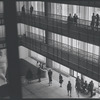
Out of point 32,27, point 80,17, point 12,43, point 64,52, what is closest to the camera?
point 12,43

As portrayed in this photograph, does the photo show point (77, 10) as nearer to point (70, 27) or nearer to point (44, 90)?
point (70, 27)

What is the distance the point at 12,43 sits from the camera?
1716 mm

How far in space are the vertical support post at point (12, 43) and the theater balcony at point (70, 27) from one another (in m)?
15.3

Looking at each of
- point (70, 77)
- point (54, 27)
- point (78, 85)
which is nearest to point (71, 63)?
point (78, 85)

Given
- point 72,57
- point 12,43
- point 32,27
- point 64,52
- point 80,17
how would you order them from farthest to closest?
point 32,27
point 80,17
point 64,52
point 72,57
point 12,43

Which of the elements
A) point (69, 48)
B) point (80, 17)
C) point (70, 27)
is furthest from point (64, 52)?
point (80, 17)

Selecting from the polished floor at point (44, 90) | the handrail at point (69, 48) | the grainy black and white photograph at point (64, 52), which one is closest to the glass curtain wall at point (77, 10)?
the grainy black and white photograph at point (64, 52)

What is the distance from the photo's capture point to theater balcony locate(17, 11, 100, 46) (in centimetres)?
1732

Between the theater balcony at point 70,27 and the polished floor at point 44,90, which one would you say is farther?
the polished floor at point 44,90

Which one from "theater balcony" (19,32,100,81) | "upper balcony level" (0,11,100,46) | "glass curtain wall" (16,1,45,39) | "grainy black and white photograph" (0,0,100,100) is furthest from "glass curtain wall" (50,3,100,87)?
"glass curtain wall" (16,1,45,39)

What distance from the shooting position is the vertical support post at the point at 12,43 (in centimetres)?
168

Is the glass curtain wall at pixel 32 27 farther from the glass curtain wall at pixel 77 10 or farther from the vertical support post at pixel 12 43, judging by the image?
the vertical support post at pixel 12 43

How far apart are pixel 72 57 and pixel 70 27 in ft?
8.43

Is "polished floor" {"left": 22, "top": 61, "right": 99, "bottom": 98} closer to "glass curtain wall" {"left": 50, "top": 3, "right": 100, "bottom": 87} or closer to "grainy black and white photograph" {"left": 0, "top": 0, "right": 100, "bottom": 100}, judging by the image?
"grainy black and white photograph" {"left": 0, "top": 0, "right": 100, "bottom": 100}
